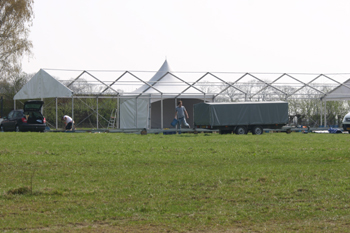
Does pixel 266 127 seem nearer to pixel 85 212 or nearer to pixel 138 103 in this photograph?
pixel 138 103

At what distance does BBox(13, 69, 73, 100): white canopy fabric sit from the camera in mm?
31078

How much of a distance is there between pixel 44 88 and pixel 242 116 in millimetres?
13406

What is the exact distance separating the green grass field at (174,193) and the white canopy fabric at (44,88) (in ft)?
61.0

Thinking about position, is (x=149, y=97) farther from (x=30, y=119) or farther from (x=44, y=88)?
(x=30, y=119)

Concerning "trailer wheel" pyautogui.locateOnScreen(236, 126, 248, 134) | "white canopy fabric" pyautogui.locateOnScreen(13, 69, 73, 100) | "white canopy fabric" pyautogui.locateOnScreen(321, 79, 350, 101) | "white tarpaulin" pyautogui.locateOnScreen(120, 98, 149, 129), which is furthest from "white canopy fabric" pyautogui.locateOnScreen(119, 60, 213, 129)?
"white canopy fabric" pyautogui.locateOnScreen(321, 79, 350, 101)

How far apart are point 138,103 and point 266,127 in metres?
9.73

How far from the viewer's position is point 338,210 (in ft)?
21.0

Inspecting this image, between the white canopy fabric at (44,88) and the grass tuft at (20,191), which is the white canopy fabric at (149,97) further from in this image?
the grass tuft at (20,191)

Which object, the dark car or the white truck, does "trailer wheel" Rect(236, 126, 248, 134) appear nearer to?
the white truck

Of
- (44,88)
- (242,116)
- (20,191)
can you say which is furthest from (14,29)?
(20,191)

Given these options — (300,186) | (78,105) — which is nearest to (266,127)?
(78,105)

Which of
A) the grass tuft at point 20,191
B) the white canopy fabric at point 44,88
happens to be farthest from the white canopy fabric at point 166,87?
the grass tuft at point 20,191

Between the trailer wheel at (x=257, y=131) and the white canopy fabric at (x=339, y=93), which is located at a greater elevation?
the white canopy fabric at (x=339, y=93)

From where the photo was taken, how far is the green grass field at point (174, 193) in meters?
5.84
